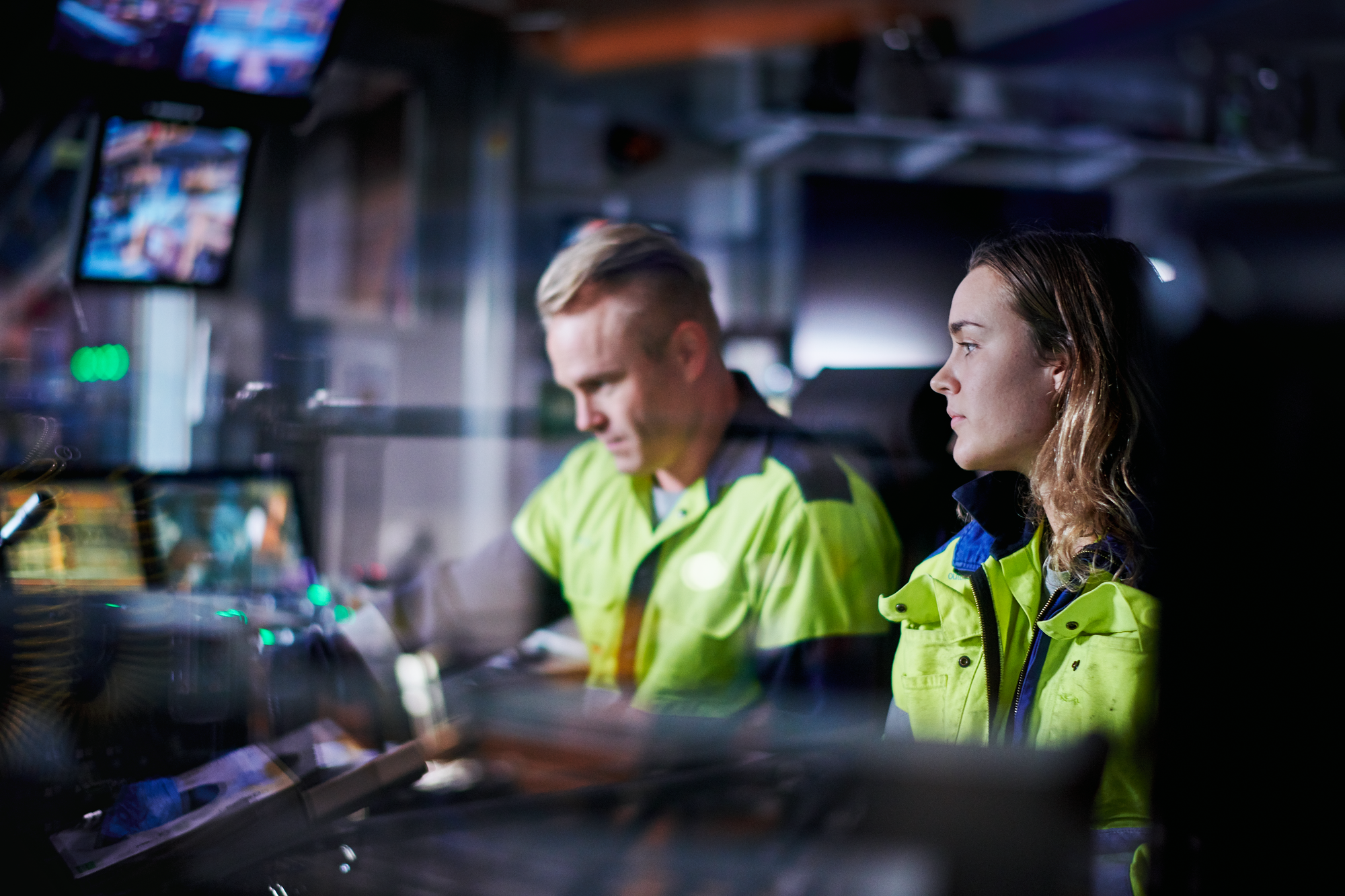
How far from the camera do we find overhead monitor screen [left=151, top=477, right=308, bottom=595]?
1799 millimetres

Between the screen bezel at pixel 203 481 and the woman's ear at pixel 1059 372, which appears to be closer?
the woman's ear at pixel 1059 372

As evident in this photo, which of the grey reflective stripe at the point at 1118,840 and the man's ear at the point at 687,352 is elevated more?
the man's ear at the point at 687,352

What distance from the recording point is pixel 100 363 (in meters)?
3.44

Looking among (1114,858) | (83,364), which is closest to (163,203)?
(83,364)

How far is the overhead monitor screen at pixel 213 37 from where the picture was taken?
6.31 feet

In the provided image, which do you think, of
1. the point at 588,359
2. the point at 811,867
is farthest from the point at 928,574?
the point at 588,359

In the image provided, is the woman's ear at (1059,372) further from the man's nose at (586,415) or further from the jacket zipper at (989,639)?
the man's nose at (586,415)

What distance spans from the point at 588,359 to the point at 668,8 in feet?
12.4

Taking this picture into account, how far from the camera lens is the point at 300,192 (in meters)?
4.11

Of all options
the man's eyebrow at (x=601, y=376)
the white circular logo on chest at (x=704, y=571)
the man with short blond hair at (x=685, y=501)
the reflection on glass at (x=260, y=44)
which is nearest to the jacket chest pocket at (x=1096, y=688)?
the man with short blond hair at (x=685, y=501)

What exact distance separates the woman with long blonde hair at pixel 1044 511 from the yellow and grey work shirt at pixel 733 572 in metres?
0.22

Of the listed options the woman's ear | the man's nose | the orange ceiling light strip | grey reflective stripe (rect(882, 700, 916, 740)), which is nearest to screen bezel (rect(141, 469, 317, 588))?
the man's nose

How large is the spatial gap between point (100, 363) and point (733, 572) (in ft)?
9.02

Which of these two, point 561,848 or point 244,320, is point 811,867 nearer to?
point 561,848
